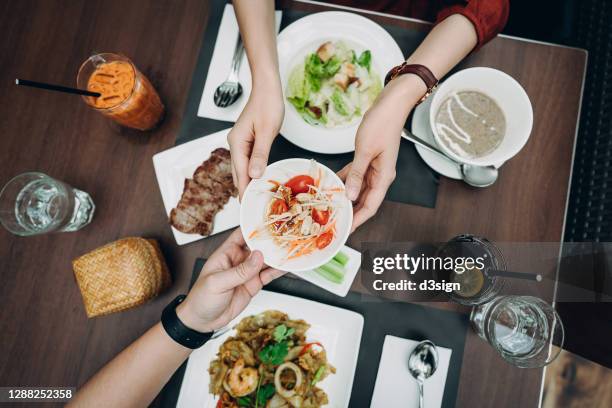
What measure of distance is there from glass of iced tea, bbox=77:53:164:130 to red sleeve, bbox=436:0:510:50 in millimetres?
1284

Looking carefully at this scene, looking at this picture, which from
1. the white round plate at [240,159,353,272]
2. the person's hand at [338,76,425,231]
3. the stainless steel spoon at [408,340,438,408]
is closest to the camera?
the white round plate at [240,159,353,272]

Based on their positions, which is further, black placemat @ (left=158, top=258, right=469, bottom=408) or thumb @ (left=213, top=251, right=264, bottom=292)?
black placemat @ (left=158, top=258, right=469, bottom=408)

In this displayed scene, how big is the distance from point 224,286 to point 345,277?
50cm

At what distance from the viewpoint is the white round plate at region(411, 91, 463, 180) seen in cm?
164

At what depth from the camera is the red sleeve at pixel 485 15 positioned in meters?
1.58

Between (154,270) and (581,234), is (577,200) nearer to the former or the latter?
(581,234)

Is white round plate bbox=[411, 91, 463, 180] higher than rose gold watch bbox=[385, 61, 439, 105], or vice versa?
rose gold watch bbox=[385, 61, 439, 105]

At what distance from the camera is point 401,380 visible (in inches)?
62.0

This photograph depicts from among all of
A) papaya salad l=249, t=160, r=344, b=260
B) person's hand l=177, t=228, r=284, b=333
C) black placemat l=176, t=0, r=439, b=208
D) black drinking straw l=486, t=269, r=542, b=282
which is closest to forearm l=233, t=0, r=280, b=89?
black placemat l=176, t=0, r=439, b=208

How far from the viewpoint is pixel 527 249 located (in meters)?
1.66

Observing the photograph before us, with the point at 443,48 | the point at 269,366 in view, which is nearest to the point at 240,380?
the point at 269,366

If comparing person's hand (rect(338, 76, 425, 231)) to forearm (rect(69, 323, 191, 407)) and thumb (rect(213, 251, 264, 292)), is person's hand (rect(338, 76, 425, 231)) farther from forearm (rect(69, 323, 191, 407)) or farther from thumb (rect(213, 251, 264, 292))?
forearm (rect(69, 323, 191, 407))

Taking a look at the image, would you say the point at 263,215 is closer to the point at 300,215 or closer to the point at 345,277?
the point at 300,215

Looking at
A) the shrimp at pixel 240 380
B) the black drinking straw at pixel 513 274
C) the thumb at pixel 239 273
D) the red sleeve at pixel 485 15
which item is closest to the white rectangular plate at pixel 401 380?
the black drinking straw at pixel 513 274
